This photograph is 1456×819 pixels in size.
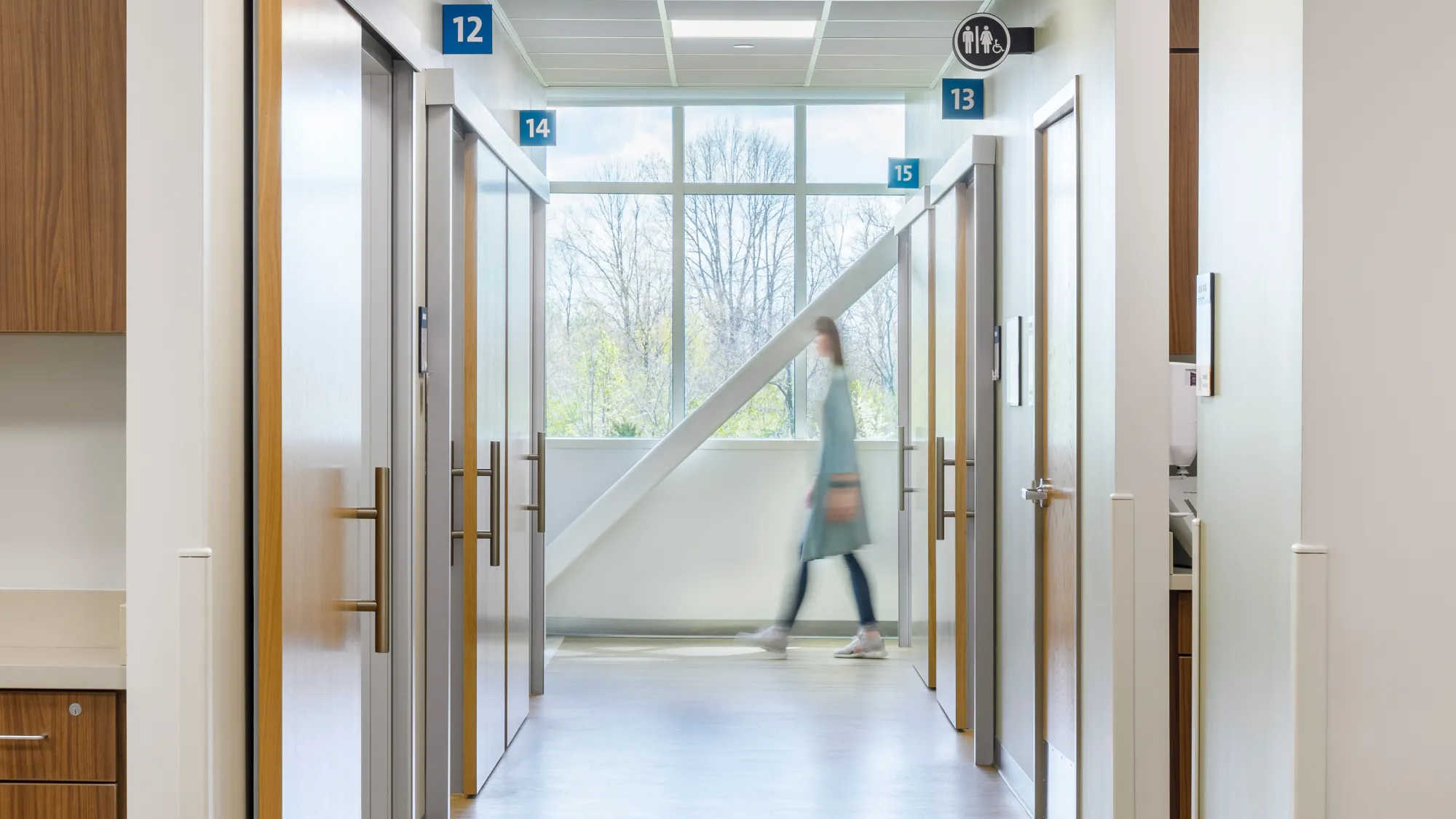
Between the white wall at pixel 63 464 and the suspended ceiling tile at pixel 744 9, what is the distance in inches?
120

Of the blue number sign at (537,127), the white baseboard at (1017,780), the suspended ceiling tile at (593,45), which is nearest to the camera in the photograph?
the white baseboard at (1017,780)

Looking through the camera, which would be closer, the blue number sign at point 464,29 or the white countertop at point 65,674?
the white countertop at point 65,674

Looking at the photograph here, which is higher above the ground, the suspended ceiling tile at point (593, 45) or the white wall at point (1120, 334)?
the suspended ceiling tile at point (593, 45)

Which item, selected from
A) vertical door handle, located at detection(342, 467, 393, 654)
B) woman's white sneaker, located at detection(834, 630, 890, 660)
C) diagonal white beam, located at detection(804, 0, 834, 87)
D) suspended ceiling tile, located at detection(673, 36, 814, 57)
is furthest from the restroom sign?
woman's white sneaker, located at detection(834, 630, 890, 660)

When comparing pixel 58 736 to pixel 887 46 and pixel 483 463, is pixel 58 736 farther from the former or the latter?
pixel 887 46

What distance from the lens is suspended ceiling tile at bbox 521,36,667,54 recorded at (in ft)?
17.1

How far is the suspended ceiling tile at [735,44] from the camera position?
5312 mm

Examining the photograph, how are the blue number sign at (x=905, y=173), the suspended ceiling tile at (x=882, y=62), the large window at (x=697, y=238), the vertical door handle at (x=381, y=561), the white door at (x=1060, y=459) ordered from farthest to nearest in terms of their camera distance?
1. the large window at (x=697, y=238)
2. the blue number sign at (x=905, y=173)
3. the suspended ceiling tile at (x=882, y=62)
4. the white door at (x=1060, y=459)
5. the vertical door handle at (x=381, y=561)

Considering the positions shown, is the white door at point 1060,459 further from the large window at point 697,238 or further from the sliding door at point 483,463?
the large window at point 697,238

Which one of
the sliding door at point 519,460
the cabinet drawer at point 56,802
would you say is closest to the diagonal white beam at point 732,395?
the sliding door at point 519,460

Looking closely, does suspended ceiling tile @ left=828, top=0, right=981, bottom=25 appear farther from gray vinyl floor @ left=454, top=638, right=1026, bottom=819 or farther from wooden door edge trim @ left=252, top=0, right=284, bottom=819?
wooden door edge trim @ left=252, top=0, right=284, bottom=819

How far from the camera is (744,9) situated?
15.7ft

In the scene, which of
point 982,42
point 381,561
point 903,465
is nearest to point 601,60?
point 982,42

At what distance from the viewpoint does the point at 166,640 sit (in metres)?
1.92
